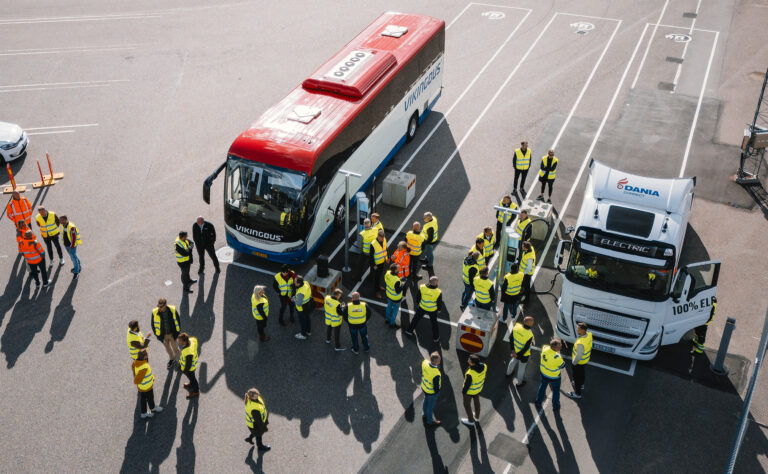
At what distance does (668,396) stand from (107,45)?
88.6 feet

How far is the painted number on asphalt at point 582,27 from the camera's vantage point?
98.0ft

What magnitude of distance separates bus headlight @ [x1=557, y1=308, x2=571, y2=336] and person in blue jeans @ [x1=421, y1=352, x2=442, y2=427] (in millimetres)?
3493

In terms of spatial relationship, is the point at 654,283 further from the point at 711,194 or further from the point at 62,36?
the point at 62,36

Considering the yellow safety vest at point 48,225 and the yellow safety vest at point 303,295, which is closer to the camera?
the yellow safety vest at point 303,295

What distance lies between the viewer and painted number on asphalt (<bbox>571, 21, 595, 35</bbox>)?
2988cm

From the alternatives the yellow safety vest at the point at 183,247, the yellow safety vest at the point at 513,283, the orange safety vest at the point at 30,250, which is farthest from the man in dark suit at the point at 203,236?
the yellow safety vest at the point at 513,283

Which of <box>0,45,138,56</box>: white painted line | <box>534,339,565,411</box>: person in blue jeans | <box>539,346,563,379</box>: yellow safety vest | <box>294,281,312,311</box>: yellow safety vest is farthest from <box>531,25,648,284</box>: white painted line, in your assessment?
<box>0,45,138,56</box>: white painted line

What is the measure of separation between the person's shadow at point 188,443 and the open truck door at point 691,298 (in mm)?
9827

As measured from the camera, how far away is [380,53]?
20.3 meters

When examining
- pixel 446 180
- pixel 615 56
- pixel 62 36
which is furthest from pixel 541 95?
pixel 62 36

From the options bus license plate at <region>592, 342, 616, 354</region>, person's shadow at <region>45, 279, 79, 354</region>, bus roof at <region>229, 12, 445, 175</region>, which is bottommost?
person's shadow at <region>45, 279, 79, 354</region>

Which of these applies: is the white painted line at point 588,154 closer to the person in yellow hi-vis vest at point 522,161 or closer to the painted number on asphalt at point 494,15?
the person in yellow hi-vis vest at point 522,161

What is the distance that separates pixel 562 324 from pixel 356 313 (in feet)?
14.9

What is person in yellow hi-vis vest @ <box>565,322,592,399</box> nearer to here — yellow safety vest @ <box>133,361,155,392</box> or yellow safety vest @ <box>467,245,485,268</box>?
yellow safety vest @ <box>467,245,485,268</box>
